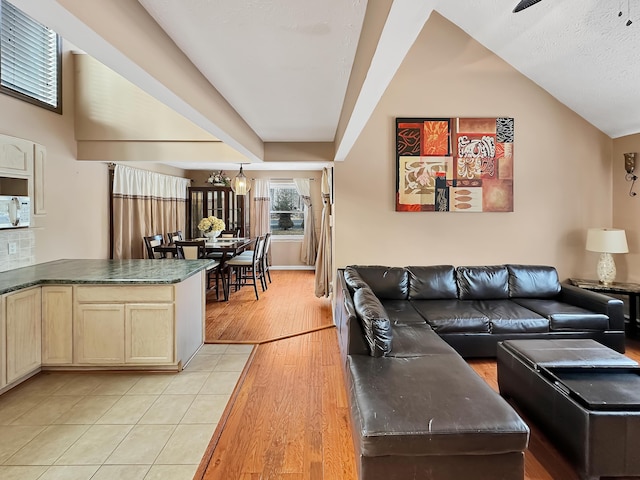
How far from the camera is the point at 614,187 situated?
446 centimetres

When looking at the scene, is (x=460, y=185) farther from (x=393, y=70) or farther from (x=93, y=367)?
(x=93, y=367)

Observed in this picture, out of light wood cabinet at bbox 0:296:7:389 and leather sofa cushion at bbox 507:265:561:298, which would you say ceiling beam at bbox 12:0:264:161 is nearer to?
light wood cabinet at bbox 0:296:7:389

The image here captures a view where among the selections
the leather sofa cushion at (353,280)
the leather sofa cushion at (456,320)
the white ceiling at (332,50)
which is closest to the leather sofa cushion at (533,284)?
the leather sofa cushion at (456,320)

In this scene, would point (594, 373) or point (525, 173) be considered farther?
point (525, 173)

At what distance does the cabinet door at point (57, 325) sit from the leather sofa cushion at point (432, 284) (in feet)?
10.4

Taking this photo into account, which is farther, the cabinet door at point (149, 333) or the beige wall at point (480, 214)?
the beige wall at point (480, 214)

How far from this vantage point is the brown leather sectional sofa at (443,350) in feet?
5.45

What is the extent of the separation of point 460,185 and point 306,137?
1.95m

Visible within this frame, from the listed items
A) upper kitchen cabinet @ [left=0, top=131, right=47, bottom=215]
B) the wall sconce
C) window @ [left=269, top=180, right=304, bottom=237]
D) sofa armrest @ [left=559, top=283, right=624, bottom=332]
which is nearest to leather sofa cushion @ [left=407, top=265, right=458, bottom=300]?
sofa armrest @ [left=559, top=283, right=624, bottom=332]

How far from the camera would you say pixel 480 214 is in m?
4.48

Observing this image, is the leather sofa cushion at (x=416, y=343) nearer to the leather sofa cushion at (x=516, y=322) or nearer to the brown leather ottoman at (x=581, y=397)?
the brown leather ottoman at (x=581, y=397)

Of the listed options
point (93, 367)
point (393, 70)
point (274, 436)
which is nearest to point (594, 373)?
point (274, 436)

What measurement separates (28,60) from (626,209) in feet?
21.3

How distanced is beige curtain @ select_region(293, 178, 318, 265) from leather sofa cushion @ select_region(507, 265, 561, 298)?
4800 millimetres
